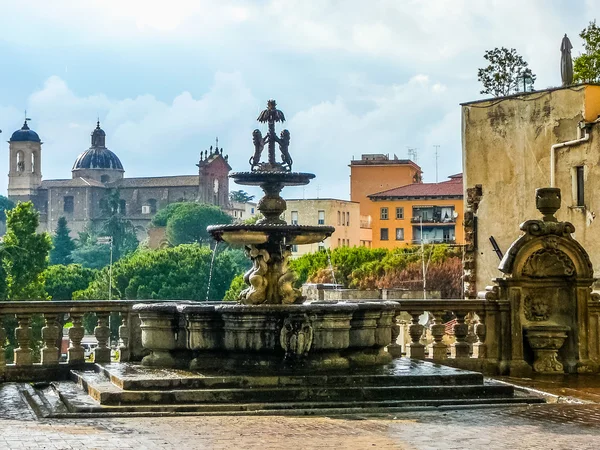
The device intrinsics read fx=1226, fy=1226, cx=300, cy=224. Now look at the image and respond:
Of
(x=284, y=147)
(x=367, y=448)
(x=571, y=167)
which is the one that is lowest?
(x=367, y=448)

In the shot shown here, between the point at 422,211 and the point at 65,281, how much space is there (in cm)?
3706

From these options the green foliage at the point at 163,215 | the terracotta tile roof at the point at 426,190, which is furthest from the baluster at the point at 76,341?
the green foliage at the point at 163,215

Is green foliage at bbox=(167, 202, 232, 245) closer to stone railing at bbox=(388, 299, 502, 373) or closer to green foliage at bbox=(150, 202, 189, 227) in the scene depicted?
green foliage at bbox=(150, 202, 189, 227)

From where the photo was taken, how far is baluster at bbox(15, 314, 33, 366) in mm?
15172

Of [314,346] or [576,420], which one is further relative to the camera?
[314,346]

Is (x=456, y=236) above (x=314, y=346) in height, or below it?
above

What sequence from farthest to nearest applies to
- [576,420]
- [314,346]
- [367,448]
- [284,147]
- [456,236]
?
[456,236] → [284,147] → [314,346] → [576,420] → [367,448]

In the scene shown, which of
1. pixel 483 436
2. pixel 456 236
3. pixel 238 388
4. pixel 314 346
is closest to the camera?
pixel 483 436

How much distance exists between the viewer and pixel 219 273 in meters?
114

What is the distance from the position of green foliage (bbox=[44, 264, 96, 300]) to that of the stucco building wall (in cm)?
8585

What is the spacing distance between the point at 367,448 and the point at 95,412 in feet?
9.81

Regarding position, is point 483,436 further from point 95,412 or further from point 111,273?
point 111,273

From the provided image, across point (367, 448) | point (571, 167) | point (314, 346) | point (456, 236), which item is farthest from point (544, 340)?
point (456, 236)

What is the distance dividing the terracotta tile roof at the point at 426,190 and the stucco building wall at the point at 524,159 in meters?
70.7
